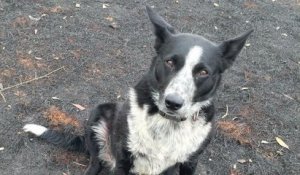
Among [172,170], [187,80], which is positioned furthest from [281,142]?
[187,80]

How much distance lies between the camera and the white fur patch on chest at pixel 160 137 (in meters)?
3.48

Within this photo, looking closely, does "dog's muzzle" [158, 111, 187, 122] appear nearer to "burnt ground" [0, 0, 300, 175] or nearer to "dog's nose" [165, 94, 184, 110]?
"dog's nose" [165, 94, 184, 110]

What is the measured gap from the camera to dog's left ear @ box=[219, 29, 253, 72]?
3393mm

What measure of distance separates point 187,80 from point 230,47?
1.65 feet

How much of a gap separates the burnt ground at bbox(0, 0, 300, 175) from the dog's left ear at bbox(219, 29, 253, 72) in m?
1.31

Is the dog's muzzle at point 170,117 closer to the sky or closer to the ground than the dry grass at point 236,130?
closer to the sky

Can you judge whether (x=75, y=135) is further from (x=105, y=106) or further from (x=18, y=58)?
(x=18, y=58)

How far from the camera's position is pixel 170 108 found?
316cm

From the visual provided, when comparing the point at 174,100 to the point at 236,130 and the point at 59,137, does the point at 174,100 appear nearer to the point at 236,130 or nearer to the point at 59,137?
the point at 59,137

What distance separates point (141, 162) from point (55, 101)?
152cm

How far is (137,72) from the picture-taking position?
5402mm

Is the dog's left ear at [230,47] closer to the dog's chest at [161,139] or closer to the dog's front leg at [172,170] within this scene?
the dog's chest at [161,139]

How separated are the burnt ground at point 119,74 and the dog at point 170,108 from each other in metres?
0.76

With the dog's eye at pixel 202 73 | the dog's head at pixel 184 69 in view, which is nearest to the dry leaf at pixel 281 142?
the dog's head at pixel 184 69
